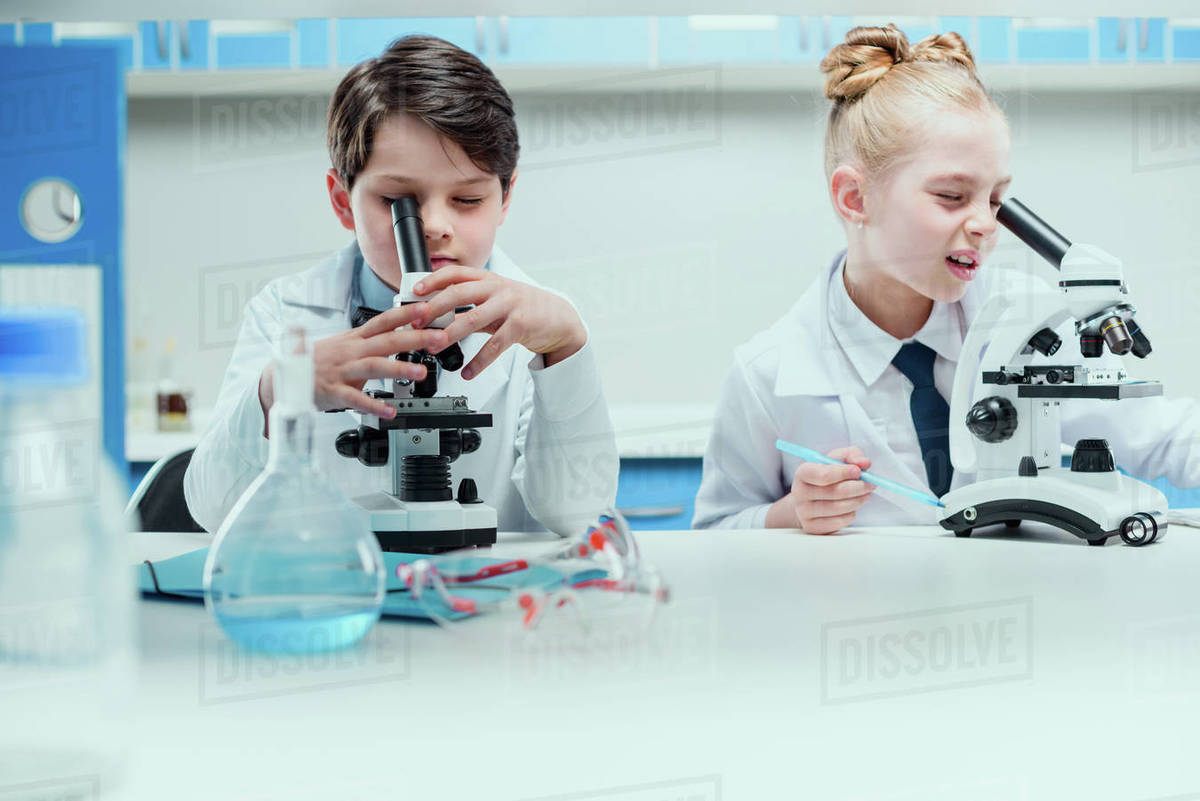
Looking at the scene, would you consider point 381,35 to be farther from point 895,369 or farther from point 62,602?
point 62,602

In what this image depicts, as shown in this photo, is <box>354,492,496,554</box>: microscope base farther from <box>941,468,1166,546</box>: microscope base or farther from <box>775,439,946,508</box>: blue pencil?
<box>941,468,1166,546</box>: microscope base

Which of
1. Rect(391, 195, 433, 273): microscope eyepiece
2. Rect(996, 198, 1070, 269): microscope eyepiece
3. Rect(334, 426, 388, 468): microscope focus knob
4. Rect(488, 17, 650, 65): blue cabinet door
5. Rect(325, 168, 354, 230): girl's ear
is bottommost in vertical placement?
Rect(334, 426, 388, 468): microscope focus knob

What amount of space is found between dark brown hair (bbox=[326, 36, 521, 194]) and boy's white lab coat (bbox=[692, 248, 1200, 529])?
521 millimetres

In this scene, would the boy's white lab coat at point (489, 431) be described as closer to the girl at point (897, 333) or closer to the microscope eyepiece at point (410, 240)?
the microscope eyepiece at point (410, 240)

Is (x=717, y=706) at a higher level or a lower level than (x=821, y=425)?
lower

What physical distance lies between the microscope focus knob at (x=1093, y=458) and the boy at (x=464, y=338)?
512 millimetres

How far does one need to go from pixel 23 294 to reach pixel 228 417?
0.35 m

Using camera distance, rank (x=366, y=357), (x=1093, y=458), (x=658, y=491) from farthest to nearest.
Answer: (x=658, y=491) < (x=1093, y=458) < (x=366, y=357)

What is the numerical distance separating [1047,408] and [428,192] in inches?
29.4

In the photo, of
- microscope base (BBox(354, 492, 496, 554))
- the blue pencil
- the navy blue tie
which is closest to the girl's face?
the navy blue tie

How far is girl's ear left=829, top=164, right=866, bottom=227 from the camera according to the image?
171 cm

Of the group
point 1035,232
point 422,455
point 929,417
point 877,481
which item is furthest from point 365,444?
point 929,417

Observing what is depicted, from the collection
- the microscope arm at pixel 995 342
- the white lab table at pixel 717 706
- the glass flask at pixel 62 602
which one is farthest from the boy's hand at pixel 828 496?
the glass flask at pixel 62 602

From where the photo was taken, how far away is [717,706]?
54 centimetres
